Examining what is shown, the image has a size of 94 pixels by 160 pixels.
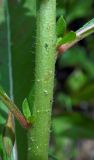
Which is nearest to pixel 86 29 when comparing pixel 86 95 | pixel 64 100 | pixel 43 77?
pixel 43 77

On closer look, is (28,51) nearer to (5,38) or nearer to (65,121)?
(5,38)

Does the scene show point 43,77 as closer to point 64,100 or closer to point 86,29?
point 86,29

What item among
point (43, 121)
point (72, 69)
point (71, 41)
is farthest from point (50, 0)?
point (72, 69)

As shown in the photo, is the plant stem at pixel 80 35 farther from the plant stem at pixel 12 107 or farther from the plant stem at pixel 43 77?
the plant stem at pixel 12 107

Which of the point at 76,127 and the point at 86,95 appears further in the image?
the point at 86,95

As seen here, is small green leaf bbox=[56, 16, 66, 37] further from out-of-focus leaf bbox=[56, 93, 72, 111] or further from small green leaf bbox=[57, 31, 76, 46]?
out-of-focus leaf bbox=[56, 93, 72, 111]

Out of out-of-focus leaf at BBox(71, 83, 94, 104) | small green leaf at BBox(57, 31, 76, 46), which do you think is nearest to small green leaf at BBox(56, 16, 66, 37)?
small green leaf at BBox(57, 31, 76, 46)

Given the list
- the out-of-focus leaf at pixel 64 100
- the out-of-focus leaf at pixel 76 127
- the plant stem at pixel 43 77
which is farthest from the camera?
the out-of-focus leaf at pixel 64 100

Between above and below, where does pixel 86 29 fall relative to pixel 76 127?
above

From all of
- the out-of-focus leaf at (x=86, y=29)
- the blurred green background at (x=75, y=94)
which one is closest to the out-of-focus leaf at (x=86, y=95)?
the blurred green background at (x=75, y=94)
